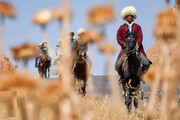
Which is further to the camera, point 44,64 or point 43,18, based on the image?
point 44,64

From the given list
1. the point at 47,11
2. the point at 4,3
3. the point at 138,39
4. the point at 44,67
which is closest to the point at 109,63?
the point at 47,11

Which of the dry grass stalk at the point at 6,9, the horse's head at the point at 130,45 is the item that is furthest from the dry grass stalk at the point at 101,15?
the horse's head at the point at 130,45

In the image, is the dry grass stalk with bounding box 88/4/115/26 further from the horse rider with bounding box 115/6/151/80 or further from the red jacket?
the red jacket

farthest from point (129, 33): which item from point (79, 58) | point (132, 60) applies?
point (79, 58)

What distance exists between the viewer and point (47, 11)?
2.51ft

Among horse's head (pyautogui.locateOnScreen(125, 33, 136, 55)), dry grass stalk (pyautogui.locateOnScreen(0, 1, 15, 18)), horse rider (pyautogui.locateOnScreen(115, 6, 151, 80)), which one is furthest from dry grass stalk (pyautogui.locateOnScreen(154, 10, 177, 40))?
horse rider (pyautogui.locateOnScreen(115, 6, 151, 80))

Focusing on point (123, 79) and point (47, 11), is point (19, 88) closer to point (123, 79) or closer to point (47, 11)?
point (47, 11)

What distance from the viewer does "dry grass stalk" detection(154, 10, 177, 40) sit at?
0.92 meters

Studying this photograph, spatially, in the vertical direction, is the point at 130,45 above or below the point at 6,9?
above

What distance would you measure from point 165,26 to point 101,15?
229 mm

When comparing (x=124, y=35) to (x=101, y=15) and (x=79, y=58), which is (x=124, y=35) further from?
(x=101, y=15)

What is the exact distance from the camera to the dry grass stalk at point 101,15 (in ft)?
2.58

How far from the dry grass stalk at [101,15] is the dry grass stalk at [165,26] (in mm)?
180

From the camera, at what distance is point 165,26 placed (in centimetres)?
93
